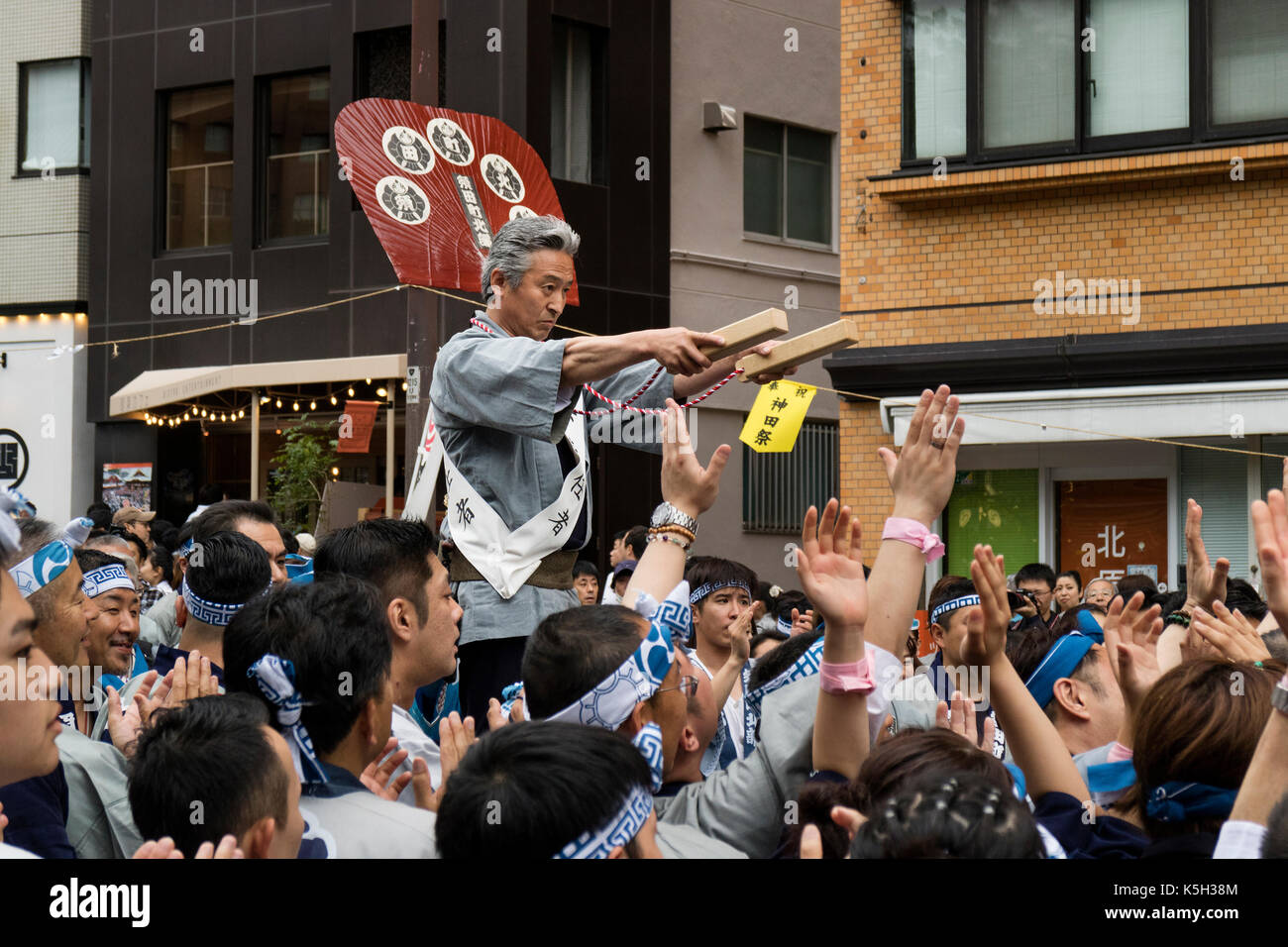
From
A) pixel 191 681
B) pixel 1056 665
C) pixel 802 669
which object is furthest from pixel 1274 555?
pixel 191 681

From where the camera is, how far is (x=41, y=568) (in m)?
4.09

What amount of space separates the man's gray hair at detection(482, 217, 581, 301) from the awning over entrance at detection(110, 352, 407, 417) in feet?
40.5

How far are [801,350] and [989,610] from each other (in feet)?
2.84

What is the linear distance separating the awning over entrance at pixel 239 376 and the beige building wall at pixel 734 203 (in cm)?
375

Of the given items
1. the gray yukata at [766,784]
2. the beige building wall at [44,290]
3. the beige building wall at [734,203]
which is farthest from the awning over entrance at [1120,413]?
the beige building wall at [44,290]

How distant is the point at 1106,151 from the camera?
12.7 metres

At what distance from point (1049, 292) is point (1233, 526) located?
247 cm

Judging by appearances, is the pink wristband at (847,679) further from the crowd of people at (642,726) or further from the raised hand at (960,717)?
the raised hand at (960,717)

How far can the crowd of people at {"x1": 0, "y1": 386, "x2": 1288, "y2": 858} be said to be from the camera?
2.47 metres

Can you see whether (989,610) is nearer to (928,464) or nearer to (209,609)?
(928,464)

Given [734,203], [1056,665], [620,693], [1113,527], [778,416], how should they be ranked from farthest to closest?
[734,203], [1113,527], [778,416], [1056,665], [620,693]

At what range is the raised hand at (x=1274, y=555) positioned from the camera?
253 cm

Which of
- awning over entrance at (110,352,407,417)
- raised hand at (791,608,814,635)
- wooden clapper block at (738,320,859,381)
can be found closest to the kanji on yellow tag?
raised hand at (791,608,814,635)

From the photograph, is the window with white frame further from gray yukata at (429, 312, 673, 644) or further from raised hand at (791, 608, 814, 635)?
gray yukata at (429, 312, 673, 644)
